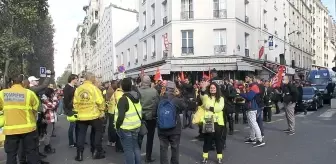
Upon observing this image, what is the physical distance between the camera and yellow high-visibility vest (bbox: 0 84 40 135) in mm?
6543

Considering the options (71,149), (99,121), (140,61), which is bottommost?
(71,149)

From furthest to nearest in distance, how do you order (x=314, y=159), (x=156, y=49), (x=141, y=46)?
(x=141, y=46)
(x=156, y=49)
(x=314, y=159)

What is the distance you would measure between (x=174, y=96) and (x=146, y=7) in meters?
29.1

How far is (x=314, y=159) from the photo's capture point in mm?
7789

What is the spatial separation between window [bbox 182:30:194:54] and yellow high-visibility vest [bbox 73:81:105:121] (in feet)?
67.4

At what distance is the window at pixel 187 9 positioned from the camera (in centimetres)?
2833

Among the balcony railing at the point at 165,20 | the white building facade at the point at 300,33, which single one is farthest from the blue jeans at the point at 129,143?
the white building facade at the point at 300,33

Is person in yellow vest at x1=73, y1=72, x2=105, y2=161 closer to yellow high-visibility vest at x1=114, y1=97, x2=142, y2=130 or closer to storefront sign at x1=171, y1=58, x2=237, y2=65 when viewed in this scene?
yellow high-visibility vest at x1=114, y1=97, x2=142, y2=130

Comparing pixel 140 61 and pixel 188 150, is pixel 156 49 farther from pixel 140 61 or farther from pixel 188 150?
pixel 188 150

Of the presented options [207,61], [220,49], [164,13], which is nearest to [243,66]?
[220,49]

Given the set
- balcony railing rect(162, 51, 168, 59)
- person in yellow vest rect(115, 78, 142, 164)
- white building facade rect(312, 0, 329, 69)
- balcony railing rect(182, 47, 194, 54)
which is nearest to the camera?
person in yellow vest rect(115, 78, 142, 164)

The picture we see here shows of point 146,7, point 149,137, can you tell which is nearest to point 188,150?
point 149,137

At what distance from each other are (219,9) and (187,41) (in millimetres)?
3381

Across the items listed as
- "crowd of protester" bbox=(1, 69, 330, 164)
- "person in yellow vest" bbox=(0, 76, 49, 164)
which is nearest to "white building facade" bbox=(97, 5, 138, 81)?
"crowd of protester" bbox=(1, 69, 330, 164)
